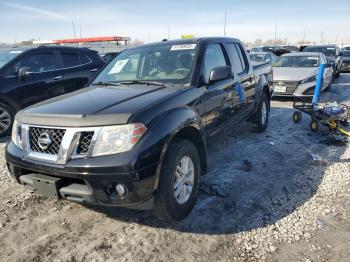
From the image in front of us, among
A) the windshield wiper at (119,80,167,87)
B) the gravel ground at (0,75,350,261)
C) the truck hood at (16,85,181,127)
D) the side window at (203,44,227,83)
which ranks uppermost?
the side window at (203,44,227,83)

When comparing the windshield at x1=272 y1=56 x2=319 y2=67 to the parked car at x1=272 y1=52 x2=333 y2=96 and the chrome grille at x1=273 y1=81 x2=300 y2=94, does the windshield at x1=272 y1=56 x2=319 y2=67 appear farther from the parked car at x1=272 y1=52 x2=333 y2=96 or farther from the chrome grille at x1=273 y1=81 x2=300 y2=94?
the chrome grille at x1=273 y1=81 x2=300 y2=94

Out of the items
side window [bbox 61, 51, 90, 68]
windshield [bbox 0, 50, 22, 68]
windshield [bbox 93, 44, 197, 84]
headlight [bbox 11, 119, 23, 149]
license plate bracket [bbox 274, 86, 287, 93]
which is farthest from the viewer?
license plate bracket [bbox 274, 86, 287, 93]

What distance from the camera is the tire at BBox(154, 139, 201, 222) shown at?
2.71 meters

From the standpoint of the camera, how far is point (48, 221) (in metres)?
3.21

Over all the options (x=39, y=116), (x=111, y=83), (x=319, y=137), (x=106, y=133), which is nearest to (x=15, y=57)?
(x=111, y=83)

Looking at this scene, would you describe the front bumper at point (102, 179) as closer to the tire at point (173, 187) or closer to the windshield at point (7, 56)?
the tire at point (173, 187)

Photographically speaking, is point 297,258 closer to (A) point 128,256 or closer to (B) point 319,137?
(A) point 128,256

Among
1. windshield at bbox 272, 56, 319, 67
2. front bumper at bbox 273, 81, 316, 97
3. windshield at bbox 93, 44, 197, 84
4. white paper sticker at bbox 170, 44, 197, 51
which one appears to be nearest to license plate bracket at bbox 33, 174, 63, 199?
windshield at bbox 93, 44, 197, 84

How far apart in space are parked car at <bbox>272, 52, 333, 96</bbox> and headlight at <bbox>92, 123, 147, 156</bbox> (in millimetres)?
6350

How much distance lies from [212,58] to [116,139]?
6.85 ft

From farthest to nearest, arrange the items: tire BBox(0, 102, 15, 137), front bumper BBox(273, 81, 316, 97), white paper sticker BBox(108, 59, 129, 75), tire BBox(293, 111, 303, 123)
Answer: front bumper BBox(273, 81, 316, 97) → tire BBox(293, 111, 303, 123) → tire BBox(0, 102, 15, 137) → white paper sticker BBox(108, 59, 129, 75)

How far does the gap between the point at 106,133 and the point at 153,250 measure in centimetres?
109

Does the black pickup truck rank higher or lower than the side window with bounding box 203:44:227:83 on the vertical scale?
lower

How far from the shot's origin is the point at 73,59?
286 inches
